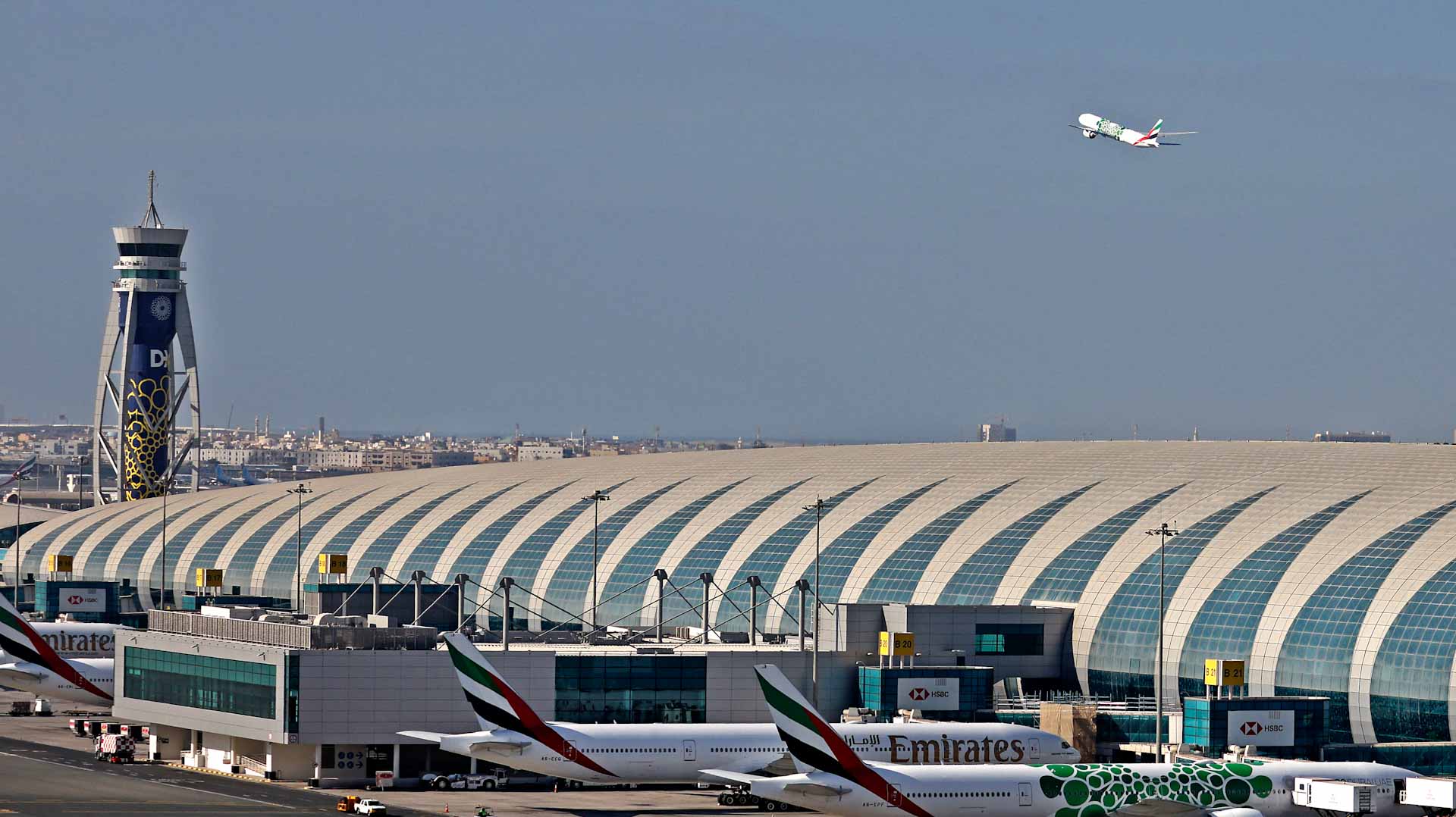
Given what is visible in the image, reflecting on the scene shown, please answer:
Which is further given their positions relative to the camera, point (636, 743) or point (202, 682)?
point (202, 682)

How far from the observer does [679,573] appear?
147m

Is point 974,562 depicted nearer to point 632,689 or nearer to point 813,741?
point 632,689

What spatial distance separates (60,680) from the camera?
130 meters

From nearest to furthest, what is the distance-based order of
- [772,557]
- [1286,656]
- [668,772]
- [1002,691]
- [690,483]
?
Answer: 1. [668,772]
2. [1286,656]
3. [1002,691]
4. [772,557]
5. [690,483]

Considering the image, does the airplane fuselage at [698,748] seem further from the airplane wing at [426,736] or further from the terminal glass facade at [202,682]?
the terminal glass facade at [202,682]

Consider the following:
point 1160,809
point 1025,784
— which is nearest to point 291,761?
point 1025,784

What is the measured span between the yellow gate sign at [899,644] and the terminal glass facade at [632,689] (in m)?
8.69

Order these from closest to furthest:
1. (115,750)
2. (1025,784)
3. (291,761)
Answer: (1025,784) → (291,761) → (115,750)

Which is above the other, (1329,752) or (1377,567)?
(1377,567)

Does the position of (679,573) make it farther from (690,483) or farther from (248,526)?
(248,526)

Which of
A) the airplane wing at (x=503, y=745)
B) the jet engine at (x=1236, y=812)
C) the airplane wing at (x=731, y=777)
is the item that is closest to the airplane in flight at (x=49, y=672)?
the airplane wing at (x=503, y=745)

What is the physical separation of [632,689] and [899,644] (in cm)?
1270

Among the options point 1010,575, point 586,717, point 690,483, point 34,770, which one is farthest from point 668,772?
point 690,483

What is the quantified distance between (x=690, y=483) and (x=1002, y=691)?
4219cm
